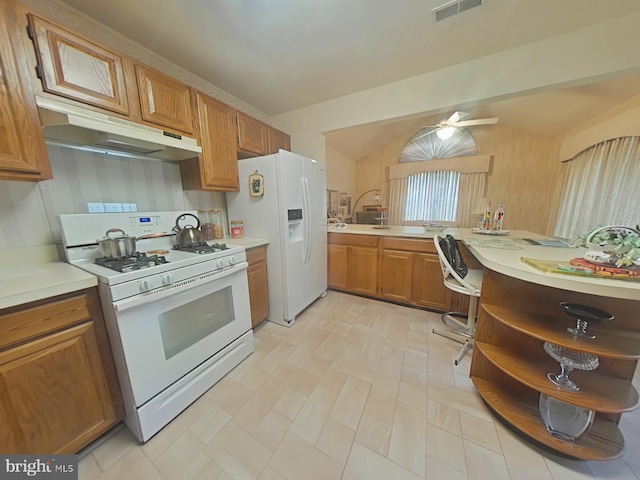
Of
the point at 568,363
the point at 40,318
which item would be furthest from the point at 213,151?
the point at 568,363

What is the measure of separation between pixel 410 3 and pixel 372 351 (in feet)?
8.34

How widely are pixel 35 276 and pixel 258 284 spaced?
4.41 feet

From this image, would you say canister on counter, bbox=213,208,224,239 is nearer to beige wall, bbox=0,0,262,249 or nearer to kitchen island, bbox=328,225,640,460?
beige wall, bbox=0,0,262,249

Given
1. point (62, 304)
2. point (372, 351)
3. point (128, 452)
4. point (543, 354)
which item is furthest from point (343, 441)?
point (62, 304)

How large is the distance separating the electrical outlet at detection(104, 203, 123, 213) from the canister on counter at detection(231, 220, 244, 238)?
2.76 feet

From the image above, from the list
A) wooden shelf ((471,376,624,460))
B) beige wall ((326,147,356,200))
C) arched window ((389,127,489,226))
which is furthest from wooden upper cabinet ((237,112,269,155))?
arched window ((389,127,489,226))

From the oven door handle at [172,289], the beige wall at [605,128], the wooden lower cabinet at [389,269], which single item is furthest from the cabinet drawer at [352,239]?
the beige wall at [605,128]

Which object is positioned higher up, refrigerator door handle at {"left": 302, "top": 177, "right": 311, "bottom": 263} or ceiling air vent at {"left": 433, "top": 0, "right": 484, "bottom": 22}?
ceiling air vent at {"left": 433, "top": 0, "right": 484, "bottom": 22}

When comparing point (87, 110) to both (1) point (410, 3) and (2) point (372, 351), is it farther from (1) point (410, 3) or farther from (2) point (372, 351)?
(2) point (372, 351)

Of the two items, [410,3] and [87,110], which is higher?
[410,3]

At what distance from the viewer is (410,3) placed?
137cm

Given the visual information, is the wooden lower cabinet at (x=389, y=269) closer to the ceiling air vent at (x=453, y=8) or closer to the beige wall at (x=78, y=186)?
the ceiling air vent at (x=453, y=8)

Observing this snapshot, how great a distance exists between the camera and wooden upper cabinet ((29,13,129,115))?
1058 millimetres

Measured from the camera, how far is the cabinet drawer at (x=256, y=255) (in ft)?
6.46
